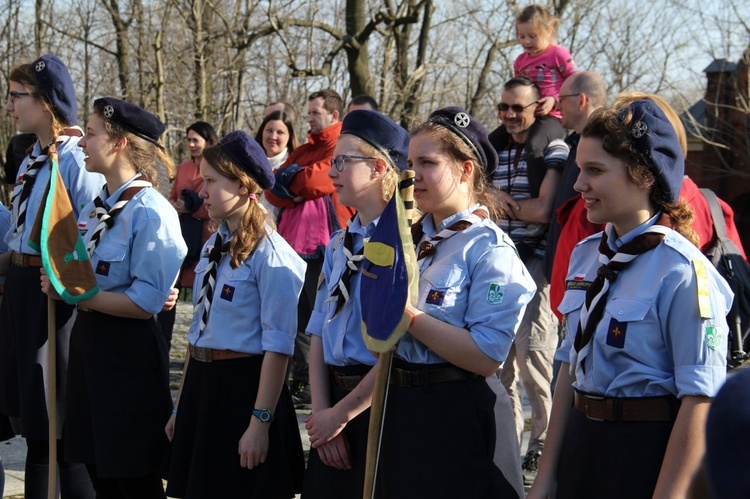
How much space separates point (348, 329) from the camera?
3.50m

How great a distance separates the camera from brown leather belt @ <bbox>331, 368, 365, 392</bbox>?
3.46 metres

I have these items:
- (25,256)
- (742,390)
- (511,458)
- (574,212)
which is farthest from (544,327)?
(742,390)

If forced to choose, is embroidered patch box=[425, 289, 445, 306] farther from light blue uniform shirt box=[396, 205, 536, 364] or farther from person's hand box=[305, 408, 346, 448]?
person's hand box=[305, 408, 346, 448]

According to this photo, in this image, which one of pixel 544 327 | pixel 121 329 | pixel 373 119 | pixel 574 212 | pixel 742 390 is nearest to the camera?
pixel 742 390

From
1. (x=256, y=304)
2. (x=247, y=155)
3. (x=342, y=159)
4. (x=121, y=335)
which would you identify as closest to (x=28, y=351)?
(x=121, y=335)

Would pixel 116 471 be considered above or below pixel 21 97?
below

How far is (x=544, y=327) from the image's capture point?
563cm

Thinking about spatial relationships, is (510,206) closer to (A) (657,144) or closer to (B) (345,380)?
(B) (345,380)

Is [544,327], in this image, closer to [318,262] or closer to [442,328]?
[318,262]

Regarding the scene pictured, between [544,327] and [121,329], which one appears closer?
[121,329]

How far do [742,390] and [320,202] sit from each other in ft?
19.1

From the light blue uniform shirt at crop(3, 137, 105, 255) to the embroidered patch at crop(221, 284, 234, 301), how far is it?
1.32 meters

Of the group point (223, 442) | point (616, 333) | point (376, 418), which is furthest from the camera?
point (223, 442)

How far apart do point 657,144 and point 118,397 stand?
2.61 metres
